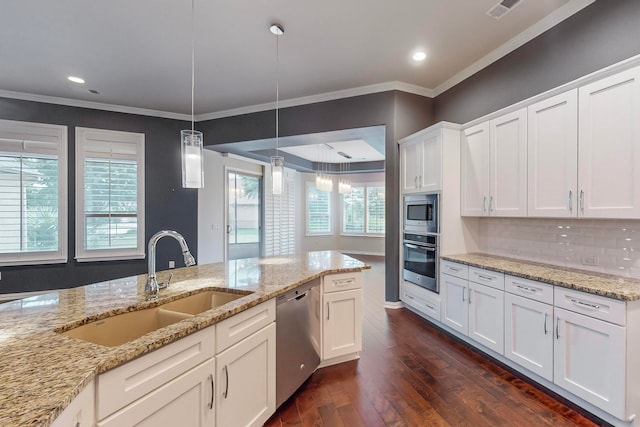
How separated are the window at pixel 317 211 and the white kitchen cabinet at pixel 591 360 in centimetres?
712

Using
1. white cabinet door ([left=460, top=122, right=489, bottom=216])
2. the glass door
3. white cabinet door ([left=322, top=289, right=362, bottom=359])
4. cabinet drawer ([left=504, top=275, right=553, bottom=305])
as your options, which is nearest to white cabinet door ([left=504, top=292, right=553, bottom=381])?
cabinet drawer ([left=504, top=275, right=553, bottom=305])

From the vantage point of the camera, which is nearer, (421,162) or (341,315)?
(341,315)

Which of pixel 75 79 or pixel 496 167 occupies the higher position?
pixel 75 79

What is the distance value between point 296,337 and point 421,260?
6.77 ft

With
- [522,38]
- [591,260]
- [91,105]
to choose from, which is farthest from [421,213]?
[91,105]

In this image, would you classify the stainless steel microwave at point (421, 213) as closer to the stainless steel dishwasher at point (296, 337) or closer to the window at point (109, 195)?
the stainless steel dishwasher at point (296, 337)

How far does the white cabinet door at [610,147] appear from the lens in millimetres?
1871

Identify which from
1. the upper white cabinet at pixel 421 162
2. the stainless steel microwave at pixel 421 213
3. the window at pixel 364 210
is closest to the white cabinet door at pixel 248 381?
the stainless steel microwave at pixel 421 213

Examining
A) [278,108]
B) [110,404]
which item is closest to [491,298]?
[110,404]

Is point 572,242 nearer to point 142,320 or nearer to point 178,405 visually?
point 178,405

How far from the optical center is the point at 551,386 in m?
2.13

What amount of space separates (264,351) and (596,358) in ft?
6.83

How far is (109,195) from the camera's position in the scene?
4652 millimetres

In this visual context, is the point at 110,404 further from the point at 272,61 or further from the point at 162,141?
the point at 162,141
